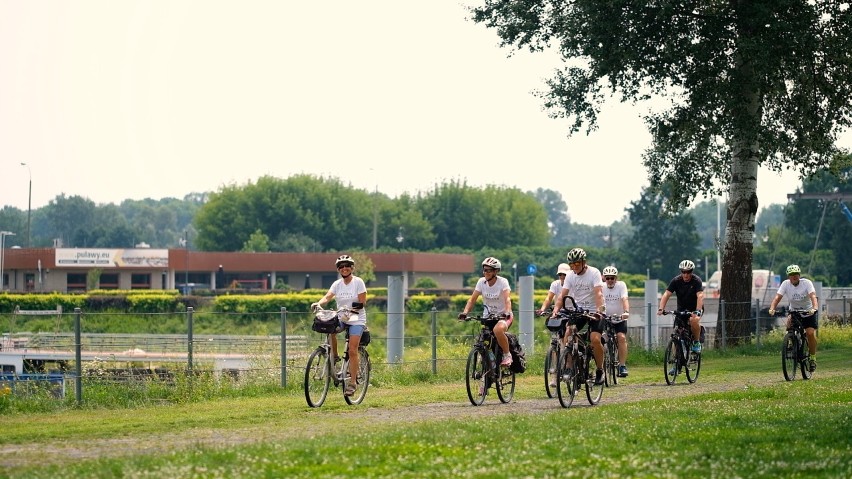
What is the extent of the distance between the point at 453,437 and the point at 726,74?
20.1 m

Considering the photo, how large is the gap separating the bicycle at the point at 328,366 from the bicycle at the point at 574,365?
2670 millimetres

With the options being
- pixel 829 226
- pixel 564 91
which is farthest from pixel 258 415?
pixel 829 226

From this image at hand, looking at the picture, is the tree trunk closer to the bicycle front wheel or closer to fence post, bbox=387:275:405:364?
fence post, bbox=387:275:405:364

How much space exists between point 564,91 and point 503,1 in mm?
2721

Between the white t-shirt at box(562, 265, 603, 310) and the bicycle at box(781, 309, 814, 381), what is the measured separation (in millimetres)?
5483

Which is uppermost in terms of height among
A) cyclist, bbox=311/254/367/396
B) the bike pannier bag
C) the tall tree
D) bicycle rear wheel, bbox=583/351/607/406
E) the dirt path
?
the tall tree

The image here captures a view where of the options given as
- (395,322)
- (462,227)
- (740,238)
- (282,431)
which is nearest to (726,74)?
(740,238)

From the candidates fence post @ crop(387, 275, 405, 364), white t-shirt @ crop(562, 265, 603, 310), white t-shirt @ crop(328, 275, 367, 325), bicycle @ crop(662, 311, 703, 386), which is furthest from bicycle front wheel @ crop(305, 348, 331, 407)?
fence post @ crop(387, 275, 405, 364)

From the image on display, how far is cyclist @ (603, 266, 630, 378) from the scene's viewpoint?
2123 cm

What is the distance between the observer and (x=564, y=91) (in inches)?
1275

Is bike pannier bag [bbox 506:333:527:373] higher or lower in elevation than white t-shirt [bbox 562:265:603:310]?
lower

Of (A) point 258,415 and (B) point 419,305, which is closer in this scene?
(A) point 258,415

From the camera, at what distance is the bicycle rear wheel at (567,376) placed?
1688 centimetres

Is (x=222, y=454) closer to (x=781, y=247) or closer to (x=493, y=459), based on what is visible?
(x=493, y=459)
